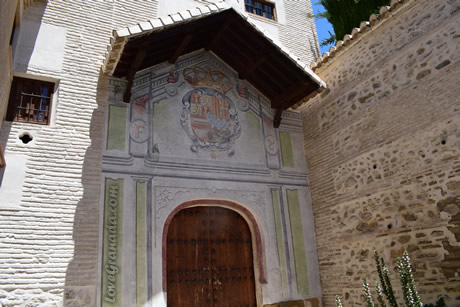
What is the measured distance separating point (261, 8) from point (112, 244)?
680cm

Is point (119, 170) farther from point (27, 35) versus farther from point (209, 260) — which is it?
point (27, 35)

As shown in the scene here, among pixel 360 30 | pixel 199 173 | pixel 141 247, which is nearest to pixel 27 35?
pixel 199 173

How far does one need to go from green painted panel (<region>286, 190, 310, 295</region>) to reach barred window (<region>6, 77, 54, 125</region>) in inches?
182

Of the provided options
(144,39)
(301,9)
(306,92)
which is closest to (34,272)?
(144,39)

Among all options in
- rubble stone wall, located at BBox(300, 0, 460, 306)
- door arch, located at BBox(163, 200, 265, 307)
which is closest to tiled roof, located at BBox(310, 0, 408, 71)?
rubble stone wall, located at BBox(300, 0, 460, 306)

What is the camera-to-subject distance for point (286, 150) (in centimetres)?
791

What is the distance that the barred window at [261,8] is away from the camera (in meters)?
9.38

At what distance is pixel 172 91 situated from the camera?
7.18m

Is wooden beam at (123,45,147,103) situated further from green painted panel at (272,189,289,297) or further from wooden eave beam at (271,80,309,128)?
green painted panel at (272,189,289,297)

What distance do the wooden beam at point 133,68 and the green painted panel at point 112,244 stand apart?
5.04ft

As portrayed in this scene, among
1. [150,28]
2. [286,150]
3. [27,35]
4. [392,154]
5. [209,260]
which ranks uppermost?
[27,35]

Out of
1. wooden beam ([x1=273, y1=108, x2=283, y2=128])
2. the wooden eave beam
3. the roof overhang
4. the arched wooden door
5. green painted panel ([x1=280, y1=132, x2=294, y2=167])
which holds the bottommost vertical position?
the arched wooden door

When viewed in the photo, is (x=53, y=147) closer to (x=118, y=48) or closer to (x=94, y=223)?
(x=94, y=223)

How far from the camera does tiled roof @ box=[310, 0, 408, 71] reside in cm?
653
